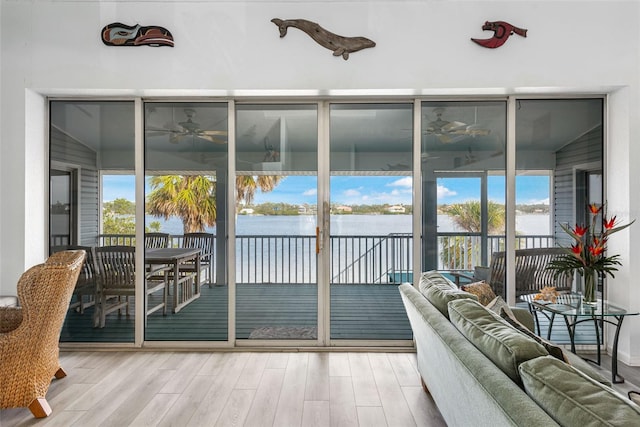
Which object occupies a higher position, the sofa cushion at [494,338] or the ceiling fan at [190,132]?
the ceiling fan at [190,132]

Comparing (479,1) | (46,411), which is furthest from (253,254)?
(479,1)

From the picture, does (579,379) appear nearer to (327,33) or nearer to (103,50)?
(327,33)

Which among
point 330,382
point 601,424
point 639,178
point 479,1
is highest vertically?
point 479,1

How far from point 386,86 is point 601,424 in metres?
2.80

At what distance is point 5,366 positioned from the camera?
7.27ft

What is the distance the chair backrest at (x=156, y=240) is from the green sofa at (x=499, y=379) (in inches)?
99.1

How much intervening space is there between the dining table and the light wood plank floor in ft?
1.73

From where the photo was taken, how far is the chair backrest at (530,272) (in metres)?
3.43

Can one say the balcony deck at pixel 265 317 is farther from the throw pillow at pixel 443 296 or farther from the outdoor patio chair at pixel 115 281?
the throw pillow at pixel 443 296

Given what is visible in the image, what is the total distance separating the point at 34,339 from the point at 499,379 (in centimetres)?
267

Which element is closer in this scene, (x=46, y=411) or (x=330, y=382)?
(x=46, y=411)

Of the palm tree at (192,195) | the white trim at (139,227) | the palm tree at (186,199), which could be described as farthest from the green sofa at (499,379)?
the white trim at (139,227)

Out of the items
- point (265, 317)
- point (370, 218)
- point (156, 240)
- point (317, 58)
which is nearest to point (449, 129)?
point (370, 218)

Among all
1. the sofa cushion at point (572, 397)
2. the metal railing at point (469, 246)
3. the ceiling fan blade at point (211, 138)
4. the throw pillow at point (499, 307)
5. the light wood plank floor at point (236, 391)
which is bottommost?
the light wood plank floor at point (236, 391)
